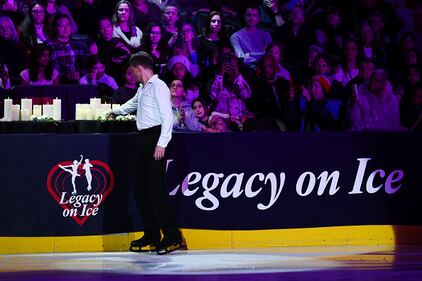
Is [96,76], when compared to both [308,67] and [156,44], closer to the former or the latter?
[156,44]

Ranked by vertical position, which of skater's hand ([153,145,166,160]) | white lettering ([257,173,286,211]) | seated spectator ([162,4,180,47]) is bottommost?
white lettering ([257,173,286,211])

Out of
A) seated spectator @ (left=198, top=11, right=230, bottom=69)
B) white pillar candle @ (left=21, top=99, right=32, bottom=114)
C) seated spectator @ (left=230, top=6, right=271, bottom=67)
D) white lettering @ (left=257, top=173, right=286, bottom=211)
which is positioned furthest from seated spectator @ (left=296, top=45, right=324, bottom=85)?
white pillar candle @ (left=21, top=99, right=32, bottom=114)

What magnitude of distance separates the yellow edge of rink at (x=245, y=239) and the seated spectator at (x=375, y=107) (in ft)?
11.2

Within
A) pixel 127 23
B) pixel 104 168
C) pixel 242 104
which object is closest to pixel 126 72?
pixel 127 23

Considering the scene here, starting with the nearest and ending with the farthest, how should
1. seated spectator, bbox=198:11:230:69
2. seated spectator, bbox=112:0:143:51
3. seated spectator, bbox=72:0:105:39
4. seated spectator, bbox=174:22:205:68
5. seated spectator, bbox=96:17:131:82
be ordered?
seated spectator, bbox=96:17:131:82 → seated spectator, bbox=112:0:143:51 → seated spectator, bbox=72:0:105:39 → seated spectator, bbox=174:22:205:68 → seated spectator, bbox=198:11:230:69

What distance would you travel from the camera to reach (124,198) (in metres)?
9.55

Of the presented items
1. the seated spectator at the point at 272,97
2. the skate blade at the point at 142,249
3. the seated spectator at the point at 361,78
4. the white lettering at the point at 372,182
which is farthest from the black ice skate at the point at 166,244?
the seated spectator at the point at 361,78

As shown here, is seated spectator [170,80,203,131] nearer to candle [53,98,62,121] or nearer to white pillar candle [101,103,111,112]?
white pillar candle [101,103,111,112]

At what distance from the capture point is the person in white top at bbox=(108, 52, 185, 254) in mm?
9047

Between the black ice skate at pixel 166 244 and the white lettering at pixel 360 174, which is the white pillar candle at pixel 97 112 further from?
the white lettering at pixel 360 174

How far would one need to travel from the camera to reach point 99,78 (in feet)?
41.3

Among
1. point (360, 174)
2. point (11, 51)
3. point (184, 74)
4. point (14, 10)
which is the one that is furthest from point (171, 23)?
point (360, 174)

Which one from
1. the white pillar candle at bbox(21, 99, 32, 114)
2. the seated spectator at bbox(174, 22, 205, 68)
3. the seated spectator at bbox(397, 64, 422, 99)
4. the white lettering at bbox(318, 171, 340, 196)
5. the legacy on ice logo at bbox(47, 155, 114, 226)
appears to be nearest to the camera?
the legacy on ice logo at bbox(47, 155, 114, 226)

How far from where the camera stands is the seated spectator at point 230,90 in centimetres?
1297
